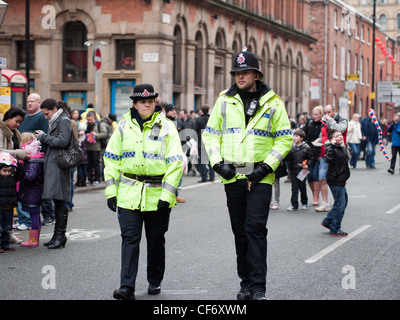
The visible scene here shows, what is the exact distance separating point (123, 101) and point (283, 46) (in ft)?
66.7

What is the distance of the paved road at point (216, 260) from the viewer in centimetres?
711

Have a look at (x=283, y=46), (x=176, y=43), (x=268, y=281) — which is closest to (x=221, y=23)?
(x=176, y=43)

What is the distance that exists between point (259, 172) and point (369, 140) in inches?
840

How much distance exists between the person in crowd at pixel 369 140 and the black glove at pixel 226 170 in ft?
66.5

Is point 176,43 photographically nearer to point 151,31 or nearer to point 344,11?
point 151,31

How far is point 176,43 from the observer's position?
32312 millimetres

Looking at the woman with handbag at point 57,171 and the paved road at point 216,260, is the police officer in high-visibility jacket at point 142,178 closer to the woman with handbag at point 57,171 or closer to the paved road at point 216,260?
the paved road at point 216,260

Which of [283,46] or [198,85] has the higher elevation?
[283,46]

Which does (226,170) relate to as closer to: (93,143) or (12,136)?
(12,136)

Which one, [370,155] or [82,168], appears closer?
[82,168]

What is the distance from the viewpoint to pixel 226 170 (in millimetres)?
6523

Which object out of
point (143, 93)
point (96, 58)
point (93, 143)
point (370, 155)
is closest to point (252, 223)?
point (143, 93)

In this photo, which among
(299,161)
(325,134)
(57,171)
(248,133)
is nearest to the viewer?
(248,133)
